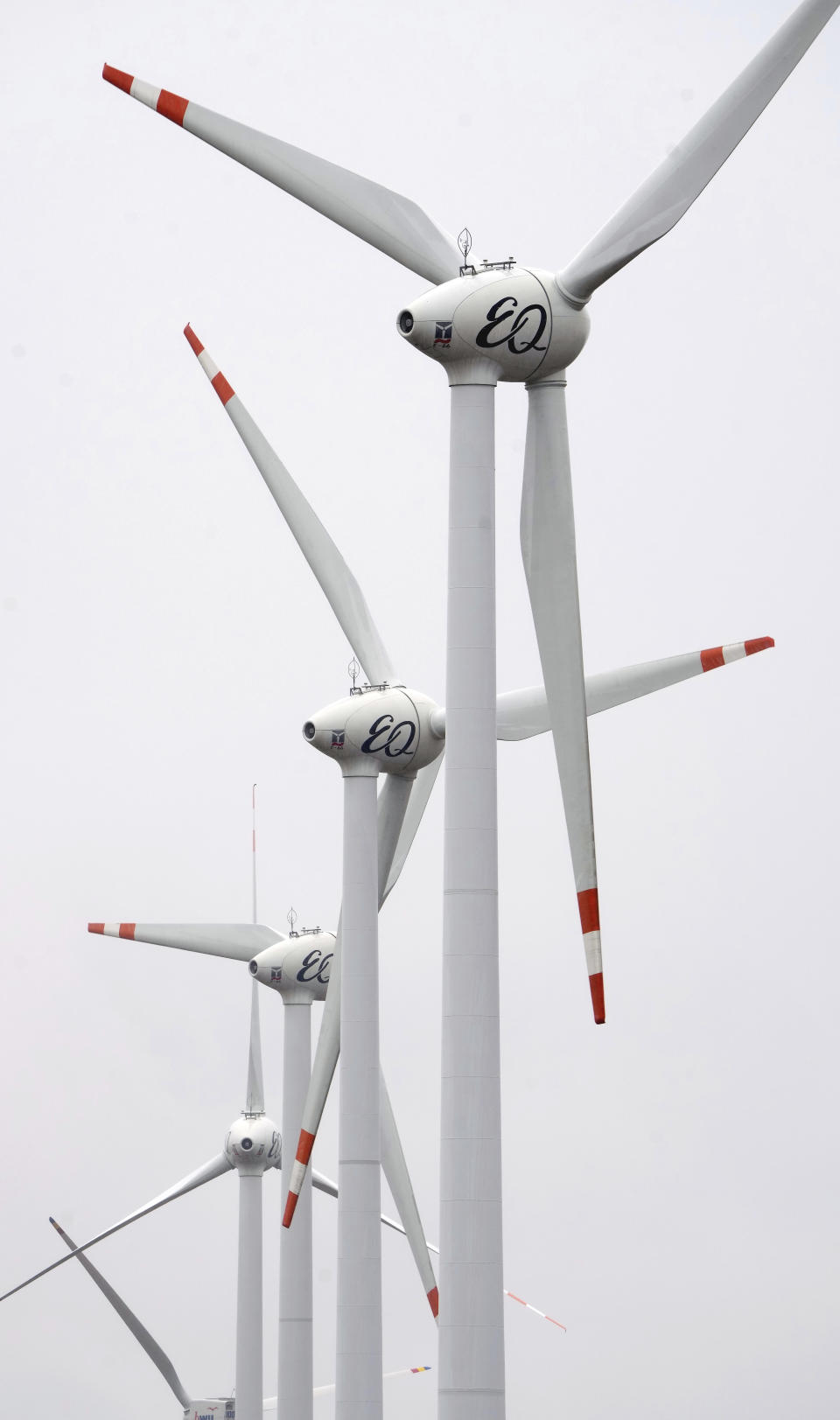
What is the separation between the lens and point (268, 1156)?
82000 millimetres

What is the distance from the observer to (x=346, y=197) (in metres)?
38.2

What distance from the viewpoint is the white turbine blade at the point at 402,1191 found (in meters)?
53.4

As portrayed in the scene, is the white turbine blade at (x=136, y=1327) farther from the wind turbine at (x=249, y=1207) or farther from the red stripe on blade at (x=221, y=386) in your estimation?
the red stripe on blade at (x=221, y=386)

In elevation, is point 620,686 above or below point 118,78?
below

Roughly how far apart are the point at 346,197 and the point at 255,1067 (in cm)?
5010

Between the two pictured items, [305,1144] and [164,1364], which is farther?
[164,1364]

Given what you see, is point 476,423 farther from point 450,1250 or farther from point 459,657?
point 450,1250

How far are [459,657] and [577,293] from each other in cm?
577

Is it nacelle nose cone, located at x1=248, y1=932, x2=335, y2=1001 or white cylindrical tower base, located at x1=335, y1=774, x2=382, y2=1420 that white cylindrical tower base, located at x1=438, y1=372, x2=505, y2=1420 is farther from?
nacelle nose cone, located at x1=248, y1=932, x2=335, y2=1001

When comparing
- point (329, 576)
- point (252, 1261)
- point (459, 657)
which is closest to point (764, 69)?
point (459, 657)

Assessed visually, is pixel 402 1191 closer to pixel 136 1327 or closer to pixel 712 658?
pixel 712 658

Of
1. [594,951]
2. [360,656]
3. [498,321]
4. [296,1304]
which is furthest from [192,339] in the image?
[296,1304]

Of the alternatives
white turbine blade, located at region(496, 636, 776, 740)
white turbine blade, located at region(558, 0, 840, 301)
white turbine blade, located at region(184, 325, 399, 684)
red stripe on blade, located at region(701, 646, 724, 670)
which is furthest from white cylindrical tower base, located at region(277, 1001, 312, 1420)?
white turbine blade, located at region(558, 0, 840, 301)

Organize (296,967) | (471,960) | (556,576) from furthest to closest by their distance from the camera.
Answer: (296,967), (556,576), (471,960)
